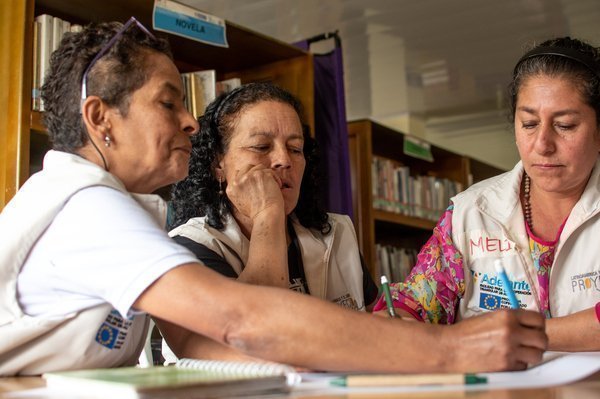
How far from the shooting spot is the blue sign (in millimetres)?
2635

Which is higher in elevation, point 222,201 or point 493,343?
point 222,201

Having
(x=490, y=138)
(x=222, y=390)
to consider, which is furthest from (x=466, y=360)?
(x=490, y=138)

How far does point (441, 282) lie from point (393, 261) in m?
3.00

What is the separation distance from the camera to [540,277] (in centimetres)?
171

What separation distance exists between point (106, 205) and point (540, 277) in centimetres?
110

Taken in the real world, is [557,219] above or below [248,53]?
below

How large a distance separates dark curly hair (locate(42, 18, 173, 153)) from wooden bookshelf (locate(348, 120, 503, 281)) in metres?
2.93

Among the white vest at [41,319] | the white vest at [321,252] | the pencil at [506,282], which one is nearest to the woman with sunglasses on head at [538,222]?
the white vest at [321,252]

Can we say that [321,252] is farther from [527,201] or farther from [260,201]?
[527,201]

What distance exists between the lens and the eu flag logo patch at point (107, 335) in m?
1.08

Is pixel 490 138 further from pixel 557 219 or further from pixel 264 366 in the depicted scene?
pixel 264 366

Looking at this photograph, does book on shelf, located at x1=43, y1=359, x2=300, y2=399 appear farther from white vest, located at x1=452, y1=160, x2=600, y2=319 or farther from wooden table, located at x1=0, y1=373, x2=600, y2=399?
white vest, located at x1=452, y1=160, x2=600, y2=319

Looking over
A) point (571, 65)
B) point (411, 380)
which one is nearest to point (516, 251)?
point (571, 65)

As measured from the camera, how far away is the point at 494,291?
1.73 metres
